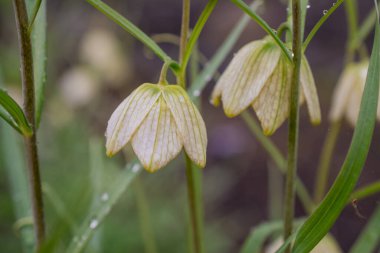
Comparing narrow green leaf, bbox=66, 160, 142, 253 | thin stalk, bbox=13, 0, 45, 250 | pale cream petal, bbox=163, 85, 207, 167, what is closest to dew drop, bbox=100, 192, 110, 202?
narrow green leaf, bbox=66, 160, 142, 253

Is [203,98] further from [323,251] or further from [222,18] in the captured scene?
[323,251]

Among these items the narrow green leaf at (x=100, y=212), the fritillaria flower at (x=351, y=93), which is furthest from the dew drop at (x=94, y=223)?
the fritillaria flower at (x=351, y=93)

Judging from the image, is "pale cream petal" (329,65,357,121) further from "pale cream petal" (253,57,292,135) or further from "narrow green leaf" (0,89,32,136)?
"narrow green leaf" (0,89,32,136)

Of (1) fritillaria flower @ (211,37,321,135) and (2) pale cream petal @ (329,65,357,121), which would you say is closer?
(1) fritillaria flower @ (211,37,321,135)

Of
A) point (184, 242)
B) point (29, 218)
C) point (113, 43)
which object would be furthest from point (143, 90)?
point (113, 43)

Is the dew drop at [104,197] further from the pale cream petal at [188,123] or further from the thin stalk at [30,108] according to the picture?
the pale cream petal at [188,123]

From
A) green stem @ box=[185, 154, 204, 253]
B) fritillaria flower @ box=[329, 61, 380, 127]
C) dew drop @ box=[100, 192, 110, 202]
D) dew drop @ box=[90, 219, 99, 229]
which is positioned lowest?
fritillaria flower @ box=[329, 61, 380, 127]
